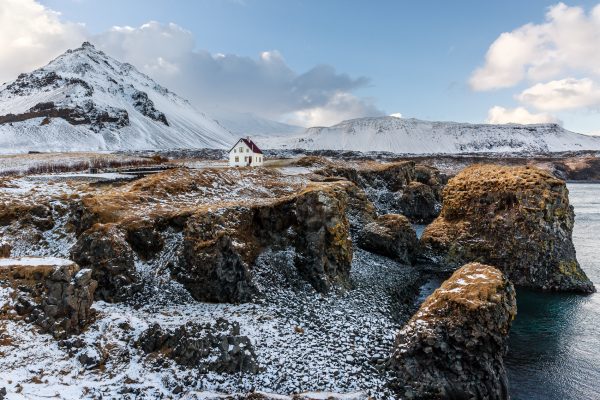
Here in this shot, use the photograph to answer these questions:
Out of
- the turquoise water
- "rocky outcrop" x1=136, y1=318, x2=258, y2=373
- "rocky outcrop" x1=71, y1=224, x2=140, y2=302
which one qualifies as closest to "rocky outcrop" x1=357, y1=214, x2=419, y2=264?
the turquoise water

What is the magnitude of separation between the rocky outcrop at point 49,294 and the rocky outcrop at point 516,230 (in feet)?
122

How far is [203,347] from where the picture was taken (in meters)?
20.0

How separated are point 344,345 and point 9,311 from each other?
1810 centimetres

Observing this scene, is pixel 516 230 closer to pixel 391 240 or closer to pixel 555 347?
pixel 391 240

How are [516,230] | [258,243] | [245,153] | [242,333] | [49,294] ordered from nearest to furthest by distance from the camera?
[49,294] < [242,333] < [258,243] < [516,230] < [245,153]

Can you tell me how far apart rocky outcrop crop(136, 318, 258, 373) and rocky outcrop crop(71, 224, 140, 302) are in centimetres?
616

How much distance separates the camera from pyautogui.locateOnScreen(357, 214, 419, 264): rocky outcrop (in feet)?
143

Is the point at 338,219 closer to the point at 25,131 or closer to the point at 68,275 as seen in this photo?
the point at 68,275

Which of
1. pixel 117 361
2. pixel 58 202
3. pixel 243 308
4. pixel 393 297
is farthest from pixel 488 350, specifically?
pixel 58 202

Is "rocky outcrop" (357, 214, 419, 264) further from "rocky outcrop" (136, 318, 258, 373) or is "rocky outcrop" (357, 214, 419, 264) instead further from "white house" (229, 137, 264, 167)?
"white house" (229, 137, 264, 167)

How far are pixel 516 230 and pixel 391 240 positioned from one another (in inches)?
521

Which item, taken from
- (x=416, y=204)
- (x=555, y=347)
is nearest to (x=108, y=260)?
(x=555, y=347)

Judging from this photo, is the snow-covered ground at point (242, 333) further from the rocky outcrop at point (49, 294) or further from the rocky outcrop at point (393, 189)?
the rocky outcrop at point (393, 189)

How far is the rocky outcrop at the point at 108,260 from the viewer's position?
84.1ft
